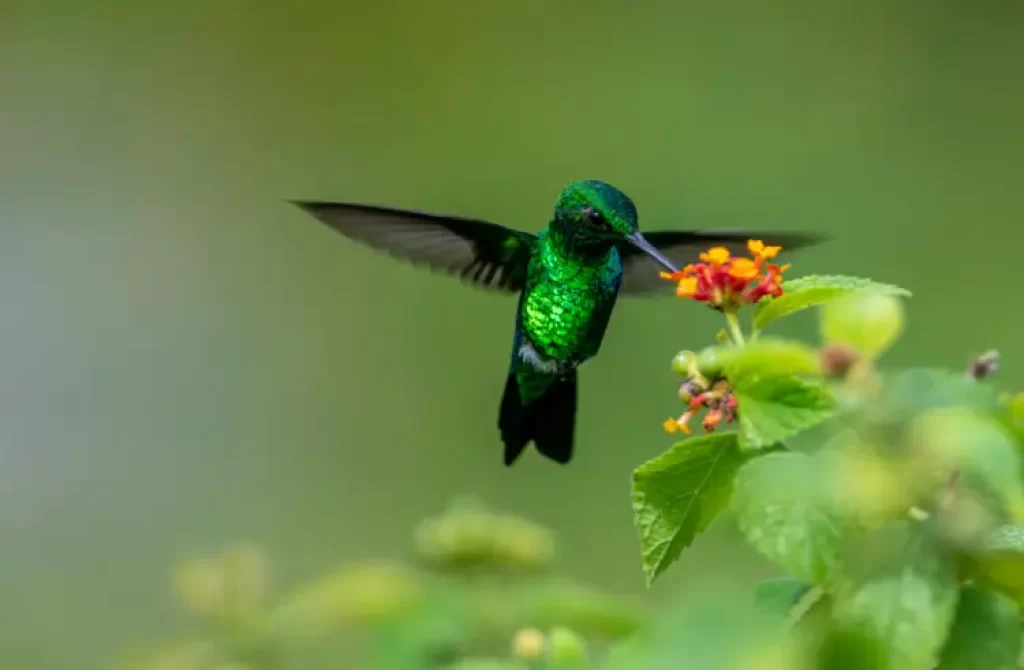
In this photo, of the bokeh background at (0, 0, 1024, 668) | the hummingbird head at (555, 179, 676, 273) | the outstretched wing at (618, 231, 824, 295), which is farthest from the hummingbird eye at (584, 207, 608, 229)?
the bokeh background at (0, 0, 1024, 668)

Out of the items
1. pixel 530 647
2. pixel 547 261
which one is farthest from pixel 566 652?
pixel 547 261

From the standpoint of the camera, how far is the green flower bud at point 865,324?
407 mm

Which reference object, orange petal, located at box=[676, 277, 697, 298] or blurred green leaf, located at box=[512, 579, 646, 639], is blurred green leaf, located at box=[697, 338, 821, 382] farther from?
blurred green leaf, located at box=[512, 579, 646, 639]

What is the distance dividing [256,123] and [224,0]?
262mm

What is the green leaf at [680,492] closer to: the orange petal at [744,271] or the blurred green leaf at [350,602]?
the orange petal at [744,271]

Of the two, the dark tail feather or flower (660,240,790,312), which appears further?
the dark tail feather

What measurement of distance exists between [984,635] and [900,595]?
0.04 meters

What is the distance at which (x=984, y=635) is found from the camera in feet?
1.33

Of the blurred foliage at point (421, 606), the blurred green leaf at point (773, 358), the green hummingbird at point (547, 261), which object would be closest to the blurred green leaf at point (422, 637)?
the blurred foliage at point (421, 606)

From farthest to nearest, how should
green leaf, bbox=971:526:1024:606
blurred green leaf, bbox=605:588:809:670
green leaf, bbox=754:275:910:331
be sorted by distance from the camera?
green leaf, bbox=754:275:910:331 → green leaf, bbox=971:526:1024:606 → blurred green leaf, bbox=605:588:809:670

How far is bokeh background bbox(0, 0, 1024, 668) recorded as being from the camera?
226 centimetres

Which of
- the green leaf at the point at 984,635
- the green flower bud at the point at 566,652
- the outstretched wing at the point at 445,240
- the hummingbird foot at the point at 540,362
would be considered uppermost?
the outstretched wing at the point at 445,240

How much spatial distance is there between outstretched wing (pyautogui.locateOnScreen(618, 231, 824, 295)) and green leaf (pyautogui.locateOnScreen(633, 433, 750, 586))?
43 centimetres

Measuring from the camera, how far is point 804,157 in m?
2.29
